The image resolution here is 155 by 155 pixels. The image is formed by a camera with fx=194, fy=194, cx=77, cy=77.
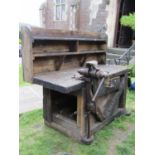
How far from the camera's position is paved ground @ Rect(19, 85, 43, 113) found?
127 inches

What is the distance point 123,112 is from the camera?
288 centimetres

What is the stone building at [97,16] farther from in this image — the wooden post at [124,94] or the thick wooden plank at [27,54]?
the thick wooden plank at [27,54]

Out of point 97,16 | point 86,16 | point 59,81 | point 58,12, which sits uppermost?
point 58,12

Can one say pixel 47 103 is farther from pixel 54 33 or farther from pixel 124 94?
pixel 124 94

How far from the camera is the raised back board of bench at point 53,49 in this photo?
1.95m

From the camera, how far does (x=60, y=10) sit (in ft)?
34.4

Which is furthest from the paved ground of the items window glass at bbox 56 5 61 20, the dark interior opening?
window glass at bbox 56 5 61 20

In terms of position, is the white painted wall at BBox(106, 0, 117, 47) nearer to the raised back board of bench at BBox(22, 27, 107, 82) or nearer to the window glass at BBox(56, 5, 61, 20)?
the window glass at BBox(56, 5, 61, 20)

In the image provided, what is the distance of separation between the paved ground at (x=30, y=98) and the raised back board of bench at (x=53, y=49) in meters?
1.18

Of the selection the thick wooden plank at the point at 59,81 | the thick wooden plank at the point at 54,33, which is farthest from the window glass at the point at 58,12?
the thick wooden plank at the point at 59,81

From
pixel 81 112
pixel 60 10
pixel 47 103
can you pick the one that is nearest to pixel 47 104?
pixel 47 103

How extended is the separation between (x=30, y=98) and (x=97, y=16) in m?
5.21
